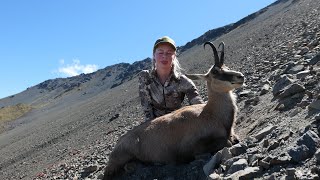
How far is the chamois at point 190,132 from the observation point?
8.37 meters

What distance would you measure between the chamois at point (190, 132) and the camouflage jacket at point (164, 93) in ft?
2.84

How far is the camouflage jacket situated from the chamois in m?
0.86

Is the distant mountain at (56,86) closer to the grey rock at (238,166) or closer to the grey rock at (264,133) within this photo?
the grey rock at (264,133)

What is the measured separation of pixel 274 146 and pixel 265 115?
298cm

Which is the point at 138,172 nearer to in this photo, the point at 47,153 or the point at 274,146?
the point at 274,146

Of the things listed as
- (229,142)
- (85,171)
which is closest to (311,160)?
(229,142)

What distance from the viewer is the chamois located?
8367 mm

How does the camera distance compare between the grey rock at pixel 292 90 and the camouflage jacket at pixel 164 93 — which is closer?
the grey rock at pixel 292 90

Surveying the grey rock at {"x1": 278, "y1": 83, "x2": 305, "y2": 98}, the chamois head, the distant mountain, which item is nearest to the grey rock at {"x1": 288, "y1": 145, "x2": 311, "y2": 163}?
the chamois head

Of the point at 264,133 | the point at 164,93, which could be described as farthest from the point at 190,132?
the point at 164,93

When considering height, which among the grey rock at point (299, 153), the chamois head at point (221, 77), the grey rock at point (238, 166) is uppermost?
the chamois head at point (221, 77)

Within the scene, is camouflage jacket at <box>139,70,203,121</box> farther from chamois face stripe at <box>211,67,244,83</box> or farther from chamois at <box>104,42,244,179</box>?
chamois face stripe at <box>211,67,244,83</box>

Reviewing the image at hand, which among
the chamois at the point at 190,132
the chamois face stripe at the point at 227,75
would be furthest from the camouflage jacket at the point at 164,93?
the chamois face stripe at the point at 227,75

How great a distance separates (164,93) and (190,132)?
75.2 inches
